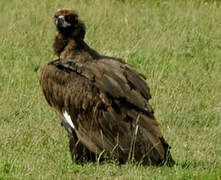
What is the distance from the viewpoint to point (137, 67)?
945 centimetres

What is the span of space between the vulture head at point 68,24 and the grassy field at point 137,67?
119 centimetres

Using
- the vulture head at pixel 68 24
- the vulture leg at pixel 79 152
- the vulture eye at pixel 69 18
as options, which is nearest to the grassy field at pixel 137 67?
the vulture leg at pixel 79 152

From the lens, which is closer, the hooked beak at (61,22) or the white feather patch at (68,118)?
the white feather patch at (68,118)

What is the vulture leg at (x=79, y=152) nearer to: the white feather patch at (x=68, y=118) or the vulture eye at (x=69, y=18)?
the white feather patch at (x=68, y=118)

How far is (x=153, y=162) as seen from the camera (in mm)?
6180

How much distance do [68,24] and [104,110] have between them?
129 centimetres

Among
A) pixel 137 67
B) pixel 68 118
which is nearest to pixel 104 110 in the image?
pixel 68 118

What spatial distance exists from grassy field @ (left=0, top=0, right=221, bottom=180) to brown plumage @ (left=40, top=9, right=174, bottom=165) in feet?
0.59

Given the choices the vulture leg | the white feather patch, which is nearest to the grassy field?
the vulture leg

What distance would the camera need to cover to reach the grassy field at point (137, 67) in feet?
20.4

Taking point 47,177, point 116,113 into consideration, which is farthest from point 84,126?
point 47,177

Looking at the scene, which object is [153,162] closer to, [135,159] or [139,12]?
[135,159]

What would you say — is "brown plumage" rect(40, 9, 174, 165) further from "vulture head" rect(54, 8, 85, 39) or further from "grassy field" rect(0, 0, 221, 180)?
"vulture head" rect(54, 8, 85, 39)

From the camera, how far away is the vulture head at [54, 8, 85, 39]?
7.04 metres
